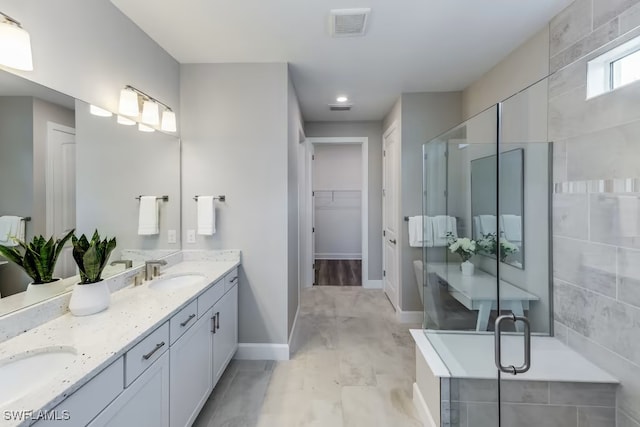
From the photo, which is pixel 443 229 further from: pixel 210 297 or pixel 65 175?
pixel 65 175

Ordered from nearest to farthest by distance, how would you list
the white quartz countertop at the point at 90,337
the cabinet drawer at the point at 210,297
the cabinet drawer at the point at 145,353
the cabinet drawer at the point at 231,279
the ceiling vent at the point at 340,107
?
the white quartz countertop at the point at 90,337 → the cabinet drawer at the point at 145,353 → the cabinet drawer at the point at 210,297 → the cabinet drawer at the point at 231,279 → the ceiling vent at the point at 340,107

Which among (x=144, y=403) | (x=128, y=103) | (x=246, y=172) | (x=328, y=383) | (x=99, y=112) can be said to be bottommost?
(x=328, y=383)

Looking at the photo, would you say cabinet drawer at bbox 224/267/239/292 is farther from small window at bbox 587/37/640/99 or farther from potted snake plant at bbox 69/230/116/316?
small window at bbox 587/37/640/99

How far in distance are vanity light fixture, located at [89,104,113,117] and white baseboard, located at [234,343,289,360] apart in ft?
6.56

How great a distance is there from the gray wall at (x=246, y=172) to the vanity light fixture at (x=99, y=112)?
2.44 ft

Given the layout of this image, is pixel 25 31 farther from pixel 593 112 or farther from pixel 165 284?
pixel 593 112

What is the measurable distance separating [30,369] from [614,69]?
9.73 feet

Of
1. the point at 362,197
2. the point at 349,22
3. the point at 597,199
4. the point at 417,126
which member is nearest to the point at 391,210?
the point at 362,197

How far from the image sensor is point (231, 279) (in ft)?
7.69

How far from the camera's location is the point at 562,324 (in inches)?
74.4

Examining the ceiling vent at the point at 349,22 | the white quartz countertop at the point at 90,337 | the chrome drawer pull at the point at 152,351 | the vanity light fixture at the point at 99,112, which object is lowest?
the chrome drawer pull at the point at 152,351

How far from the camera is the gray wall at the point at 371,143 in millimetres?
Result: 4402

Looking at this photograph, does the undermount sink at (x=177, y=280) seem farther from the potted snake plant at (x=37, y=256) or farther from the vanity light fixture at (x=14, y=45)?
the vanity light fixture at (x=14, y=45)

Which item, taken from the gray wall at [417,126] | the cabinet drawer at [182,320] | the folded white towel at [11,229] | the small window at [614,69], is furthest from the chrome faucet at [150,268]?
the small window at [614,69]
